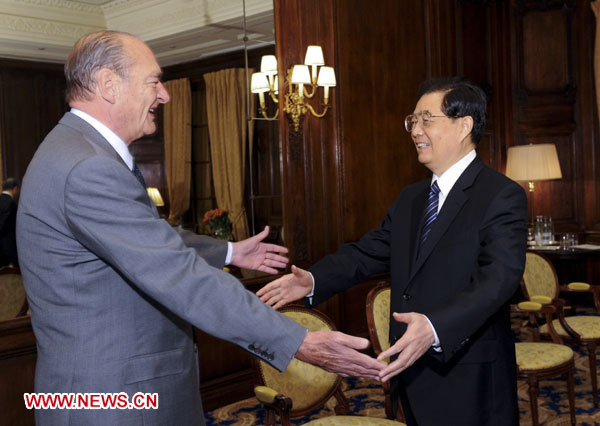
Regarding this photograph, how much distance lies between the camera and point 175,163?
14.5 ft

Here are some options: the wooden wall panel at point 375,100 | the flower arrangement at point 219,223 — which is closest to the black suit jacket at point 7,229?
the flower arrangement at point 219,223

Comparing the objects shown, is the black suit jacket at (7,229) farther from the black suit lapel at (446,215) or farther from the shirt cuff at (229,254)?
the black suit lapel at (446,215)

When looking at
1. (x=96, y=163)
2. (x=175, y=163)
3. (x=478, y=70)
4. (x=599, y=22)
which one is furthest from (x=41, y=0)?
(x=599, y=22)

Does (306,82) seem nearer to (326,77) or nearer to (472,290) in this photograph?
(326,77)

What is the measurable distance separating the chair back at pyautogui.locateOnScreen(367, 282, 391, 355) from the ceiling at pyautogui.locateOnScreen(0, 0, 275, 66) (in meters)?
2.19

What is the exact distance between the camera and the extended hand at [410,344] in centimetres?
178

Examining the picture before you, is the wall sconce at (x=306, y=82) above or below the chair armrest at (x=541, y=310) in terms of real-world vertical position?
above

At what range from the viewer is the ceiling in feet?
11.5

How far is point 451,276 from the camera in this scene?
208cm

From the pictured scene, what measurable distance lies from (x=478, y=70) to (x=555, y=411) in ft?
15.3

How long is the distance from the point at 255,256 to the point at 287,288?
0.59ft

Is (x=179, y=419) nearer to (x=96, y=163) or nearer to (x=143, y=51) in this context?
(x=96, y=163)

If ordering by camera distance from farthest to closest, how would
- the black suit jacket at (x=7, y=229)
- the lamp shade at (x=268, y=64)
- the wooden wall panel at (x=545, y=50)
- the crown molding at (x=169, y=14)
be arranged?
1. the wooden wall panel at (x=545, y=50)
2. the lamp shade at (x=268, y=64)
3. the crown molding at (x=169, y=14)
4. the black suit jacket at (x=7, y=229)

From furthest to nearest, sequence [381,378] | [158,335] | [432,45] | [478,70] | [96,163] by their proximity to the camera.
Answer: [478,70] → [432,45] → [381,378] → [158,335] → [96,163]
